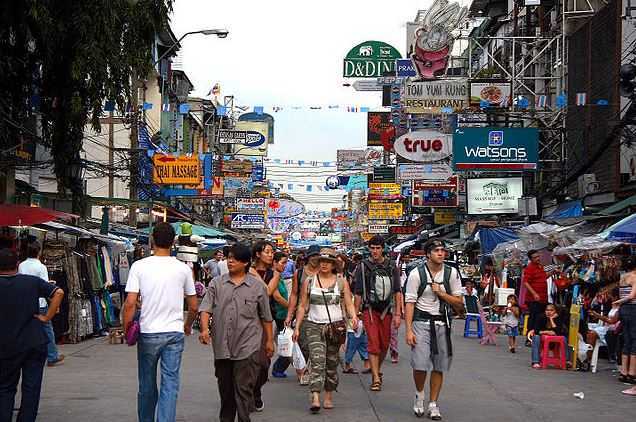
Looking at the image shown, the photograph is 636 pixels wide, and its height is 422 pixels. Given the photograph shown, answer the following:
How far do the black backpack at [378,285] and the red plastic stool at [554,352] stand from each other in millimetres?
4146

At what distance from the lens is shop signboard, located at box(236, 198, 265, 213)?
194 ft

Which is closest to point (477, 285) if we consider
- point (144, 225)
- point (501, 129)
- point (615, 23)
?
point (501, 129)

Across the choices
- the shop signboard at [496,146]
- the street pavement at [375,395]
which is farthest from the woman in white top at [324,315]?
the shop signboard at [496,146]

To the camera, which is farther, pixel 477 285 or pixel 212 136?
pixel 212 136

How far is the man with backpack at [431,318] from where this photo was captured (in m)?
9.65

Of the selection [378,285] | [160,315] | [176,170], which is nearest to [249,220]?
[176,170]

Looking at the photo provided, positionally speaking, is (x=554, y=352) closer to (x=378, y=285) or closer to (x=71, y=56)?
(x=378, y=285)

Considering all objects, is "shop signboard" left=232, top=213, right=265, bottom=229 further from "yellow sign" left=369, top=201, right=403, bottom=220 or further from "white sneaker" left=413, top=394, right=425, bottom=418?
"white sneaker" left=413, top=394, right=425, bottom=418

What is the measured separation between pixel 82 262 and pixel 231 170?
27594 millimetres

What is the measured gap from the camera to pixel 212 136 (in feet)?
217

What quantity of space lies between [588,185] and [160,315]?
21151mm

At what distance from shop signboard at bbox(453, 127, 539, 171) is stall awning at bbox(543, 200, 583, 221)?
1611mm

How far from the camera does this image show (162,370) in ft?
25.3

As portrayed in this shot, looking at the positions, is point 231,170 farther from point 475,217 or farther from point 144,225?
point 475,217
